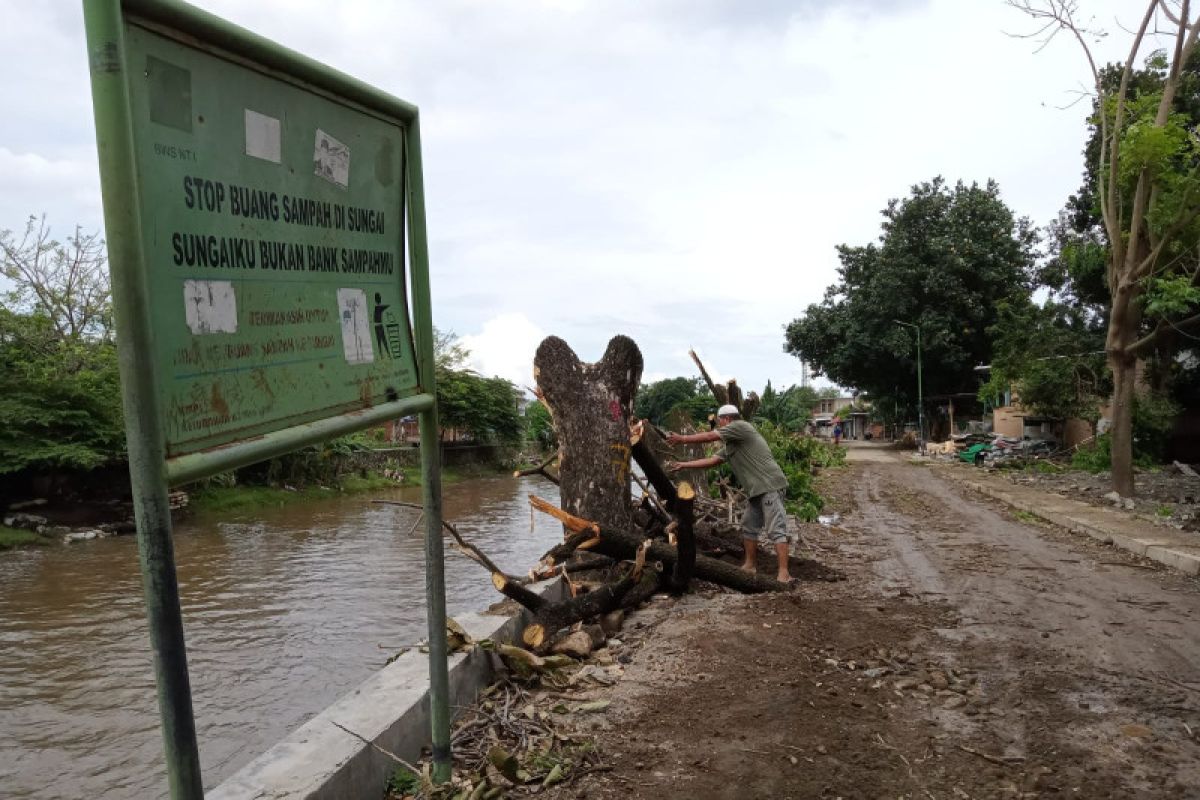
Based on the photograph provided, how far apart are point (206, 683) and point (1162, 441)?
74.8 ft

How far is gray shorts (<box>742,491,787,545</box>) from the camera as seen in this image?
7332 mm

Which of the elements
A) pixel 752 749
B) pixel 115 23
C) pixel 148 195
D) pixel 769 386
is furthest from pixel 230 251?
pixel 769 386

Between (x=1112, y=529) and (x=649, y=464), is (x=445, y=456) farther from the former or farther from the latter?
(x=649, y=464)

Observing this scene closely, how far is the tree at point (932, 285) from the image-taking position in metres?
A: 35.3

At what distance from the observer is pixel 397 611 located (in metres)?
9.59

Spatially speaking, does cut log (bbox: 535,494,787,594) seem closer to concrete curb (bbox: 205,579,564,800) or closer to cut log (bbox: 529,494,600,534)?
cut log (bbox: 529,494,600,534)

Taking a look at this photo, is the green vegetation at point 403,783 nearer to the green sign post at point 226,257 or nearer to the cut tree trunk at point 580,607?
the green sign post at point 226,257

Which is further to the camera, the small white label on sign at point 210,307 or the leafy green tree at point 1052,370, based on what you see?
the leafy green tree at point 1052,370

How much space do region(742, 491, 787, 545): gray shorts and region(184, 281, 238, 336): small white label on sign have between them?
599 cm

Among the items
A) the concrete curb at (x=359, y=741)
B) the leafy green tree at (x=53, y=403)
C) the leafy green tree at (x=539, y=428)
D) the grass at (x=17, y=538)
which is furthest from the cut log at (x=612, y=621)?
the leafy green tree at (x=539, y=428)

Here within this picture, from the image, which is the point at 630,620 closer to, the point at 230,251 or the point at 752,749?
the point at 752,749

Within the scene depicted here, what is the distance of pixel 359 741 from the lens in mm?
3154

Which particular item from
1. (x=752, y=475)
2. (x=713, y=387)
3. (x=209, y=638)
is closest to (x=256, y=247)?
(x=752, y=475)

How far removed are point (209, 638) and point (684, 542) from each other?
17.3ft
